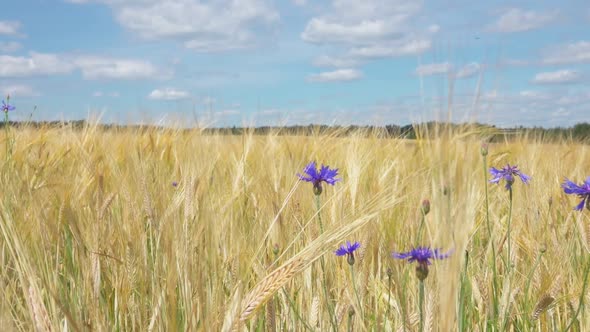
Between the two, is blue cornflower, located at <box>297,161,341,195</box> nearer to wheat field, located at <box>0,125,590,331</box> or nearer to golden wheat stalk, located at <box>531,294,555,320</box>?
wheat field, located at <box>0,125,590,331</box>

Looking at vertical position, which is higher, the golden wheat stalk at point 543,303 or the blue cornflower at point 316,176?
the blue cornflower at point 316,176

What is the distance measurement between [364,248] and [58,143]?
2.39 meters

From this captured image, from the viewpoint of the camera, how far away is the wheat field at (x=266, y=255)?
2.55 feet

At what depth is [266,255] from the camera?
1563 mm

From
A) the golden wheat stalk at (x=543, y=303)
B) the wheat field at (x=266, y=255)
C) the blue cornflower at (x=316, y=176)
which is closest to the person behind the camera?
the wheat field at (x=266, y=255)

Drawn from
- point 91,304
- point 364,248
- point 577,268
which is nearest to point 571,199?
point 577,268

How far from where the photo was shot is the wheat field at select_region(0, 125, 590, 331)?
0.78 metres

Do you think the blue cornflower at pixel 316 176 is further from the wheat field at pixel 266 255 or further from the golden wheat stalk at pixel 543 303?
the golden wheat stalk at pixel 543 303

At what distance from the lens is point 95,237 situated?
1.14 metres

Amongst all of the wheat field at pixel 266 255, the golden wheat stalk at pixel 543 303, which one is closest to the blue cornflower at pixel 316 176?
the wheat field at pixel 266 255

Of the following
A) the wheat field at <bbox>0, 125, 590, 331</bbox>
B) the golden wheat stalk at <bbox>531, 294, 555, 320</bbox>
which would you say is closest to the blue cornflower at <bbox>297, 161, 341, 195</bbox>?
the wheat field at <bbox>0, 125, 590, 331</bbox>

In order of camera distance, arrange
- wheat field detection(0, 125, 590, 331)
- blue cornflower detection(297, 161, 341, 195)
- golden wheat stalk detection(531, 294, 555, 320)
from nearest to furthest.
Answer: wheat field detection(0, 125, 590, 331), golden wheat stalk detection(531, 294, 555, 320), blue cornflower detection(297, 161, 341, 195)

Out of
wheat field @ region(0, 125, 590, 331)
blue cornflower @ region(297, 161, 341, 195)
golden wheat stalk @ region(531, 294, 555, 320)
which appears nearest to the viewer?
wheat field @ region(0, 125, 590, 331)

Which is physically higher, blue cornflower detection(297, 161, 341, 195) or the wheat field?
blue cornflower detection(297, 161, 341, 195)
